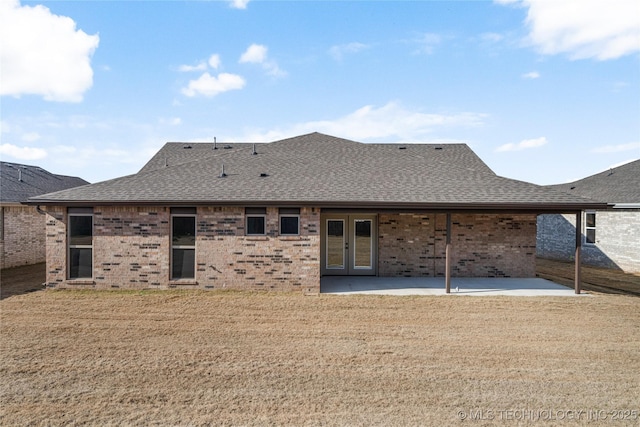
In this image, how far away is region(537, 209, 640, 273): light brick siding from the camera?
48.6 ft

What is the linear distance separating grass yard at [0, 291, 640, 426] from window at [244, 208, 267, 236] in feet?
6.98

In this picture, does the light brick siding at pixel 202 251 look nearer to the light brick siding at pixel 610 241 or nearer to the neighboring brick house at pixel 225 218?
the neighboring brick house at pixel 225 218

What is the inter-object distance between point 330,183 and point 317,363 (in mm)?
6510

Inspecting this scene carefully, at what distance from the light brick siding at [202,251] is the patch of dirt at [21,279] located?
1.05 m

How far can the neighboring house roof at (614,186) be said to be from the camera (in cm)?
1566

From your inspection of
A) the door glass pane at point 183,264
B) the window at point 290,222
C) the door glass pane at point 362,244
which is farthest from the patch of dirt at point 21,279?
the door glass pane at point 362,244

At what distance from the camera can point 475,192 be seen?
10805 mm

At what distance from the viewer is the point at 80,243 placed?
10.4m

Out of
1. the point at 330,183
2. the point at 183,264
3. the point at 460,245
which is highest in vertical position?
the point at 330,183

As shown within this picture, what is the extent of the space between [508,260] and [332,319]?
7497 mm

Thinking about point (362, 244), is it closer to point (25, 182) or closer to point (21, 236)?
point (21, 236)

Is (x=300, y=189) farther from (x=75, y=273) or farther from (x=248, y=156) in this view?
(x=75, y=273)

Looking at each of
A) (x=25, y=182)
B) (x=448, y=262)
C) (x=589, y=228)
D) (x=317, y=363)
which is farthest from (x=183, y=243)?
(x=589, y=228)

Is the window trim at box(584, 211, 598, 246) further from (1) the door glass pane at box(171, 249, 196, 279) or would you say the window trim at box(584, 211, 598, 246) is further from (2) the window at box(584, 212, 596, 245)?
(1) the door glass pane at box(171, 249, 196, 279)
